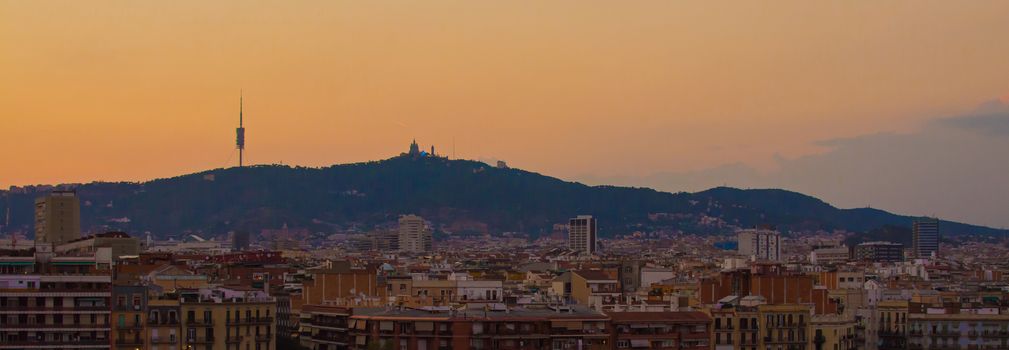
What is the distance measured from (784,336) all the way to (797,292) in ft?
37.0

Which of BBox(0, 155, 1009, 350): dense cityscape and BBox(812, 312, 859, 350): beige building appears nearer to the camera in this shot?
BBox(0, 155, 1009, 350): dense cityscape

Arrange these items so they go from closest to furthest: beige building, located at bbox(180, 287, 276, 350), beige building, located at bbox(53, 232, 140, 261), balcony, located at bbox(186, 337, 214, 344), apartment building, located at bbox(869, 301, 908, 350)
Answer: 1. balcony, located at bbox(186, 337, 214, 344)
2. beige building, located at bbox(180, 287, 276, 350)
3. apartment building, located at bbox(869, 301, 908, 350)
4. beige building, located at bbox(53, 232, 140, 261)

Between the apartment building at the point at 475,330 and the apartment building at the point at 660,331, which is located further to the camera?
the apartment building at the point at 660,331

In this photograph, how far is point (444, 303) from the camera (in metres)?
82.7

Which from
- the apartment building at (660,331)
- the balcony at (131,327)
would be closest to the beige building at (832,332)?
the apartment building at (660,331)

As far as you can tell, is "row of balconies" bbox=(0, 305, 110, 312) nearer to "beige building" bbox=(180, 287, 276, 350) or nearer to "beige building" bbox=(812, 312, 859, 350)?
"beige building" bbox=(180, 287, 276, 350)

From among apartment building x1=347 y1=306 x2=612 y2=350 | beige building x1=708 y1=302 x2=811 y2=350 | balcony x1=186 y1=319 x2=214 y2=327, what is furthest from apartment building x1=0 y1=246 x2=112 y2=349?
beige building x1=708 y1=302 x2=811 y2=350

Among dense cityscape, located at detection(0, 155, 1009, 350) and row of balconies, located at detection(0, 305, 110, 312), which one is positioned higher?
row of balconies, located at detection(0, 305, 110, 312)

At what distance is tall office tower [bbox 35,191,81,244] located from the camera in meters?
158

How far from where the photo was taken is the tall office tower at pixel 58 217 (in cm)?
15762

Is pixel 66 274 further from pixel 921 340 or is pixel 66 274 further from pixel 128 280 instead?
pixel 921 340

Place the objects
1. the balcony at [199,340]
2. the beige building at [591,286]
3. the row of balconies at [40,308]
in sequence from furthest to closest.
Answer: the beige building at [591,286]
the balcony at [199,340]
the row of balconies at [40,308]

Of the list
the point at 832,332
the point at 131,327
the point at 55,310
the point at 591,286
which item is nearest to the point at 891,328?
the point at 832,332

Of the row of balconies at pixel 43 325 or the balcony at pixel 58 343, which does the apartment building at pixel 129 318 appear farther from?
the row of balconies at pixel 43 325
